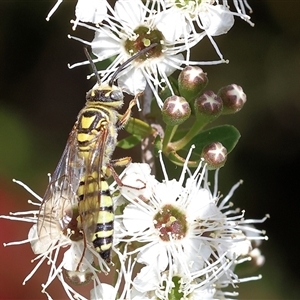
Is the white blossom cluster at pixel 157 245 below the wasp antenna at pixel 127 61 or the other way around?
below

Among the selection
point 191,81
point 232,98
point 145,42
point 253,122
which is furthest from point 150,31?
point 253,122

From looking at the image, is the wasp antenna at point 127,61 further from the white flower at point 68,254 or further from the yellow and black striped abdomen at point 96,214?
the white flower at point 68,254

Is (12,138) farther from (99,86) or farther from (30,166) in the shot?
(99,86)

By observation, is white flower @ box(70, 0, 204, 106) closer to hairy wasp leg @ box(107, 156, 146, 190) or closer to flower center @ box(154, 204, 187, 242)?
hairy wasp leg @ box(107, 156, 146, 190)

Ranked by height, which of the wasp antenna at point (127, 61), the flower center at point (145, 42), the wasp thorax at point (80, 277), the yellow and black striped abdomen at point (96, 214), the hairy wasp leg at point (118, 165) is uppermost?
the flower center at point (145, 42)

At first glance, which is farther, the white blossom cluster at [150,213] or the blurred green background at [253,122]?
the blurred green background at [253,122]

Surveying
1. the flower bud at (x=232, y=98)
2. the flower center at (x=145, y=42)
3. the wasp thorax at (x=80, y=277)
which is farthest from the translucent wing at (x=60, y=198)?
the flower bud at (x=232, y=98)

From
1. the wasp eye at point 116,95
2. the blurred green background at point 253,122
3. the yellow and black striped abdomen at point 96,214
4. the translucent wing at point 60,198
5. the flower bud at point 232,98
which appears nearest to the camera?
the yellow and black striped abdomen at point 96,214

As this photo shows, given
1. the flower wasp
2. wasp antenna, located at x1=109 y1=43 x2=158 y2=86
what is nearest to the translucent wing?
the flower wasp
